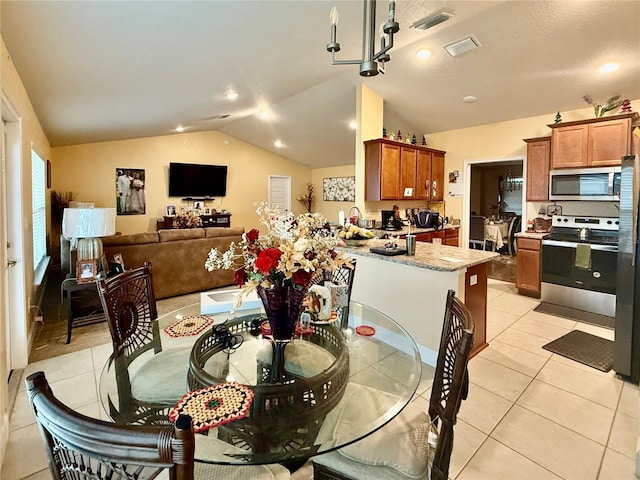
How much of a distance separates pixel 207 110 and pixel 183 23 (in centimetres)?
305

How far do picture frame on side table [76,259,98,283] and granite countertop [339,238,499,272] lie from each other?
2.54m

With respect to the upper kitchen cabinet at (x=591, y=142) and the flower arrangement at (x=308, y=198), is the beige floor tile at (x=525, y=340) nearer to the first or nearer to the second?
the upper kitchen cabinet at (x=591, y=142)

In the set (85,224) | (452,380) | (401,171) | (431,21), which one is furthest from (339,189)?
(452,380)

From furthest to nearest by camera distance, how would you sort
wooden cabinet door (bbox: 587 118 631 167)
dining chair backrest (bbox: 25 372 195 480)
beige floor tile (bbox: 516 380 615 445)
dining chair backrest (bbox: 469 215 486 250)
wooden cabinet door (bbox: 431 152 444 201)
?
1. dining chair backrest (bbox: 469 215 486 250)
2. wooden cabinet door (bbox: 431 152 444 201)
3. wooden cabinet door (bbox: 587 118 631 167)
4. beige floor tile (bbox: 516 380 615 445)
5. dining chair backrest (bbox: 25 372 195 480)

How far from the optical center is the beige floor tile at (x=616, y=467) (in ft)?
5.44

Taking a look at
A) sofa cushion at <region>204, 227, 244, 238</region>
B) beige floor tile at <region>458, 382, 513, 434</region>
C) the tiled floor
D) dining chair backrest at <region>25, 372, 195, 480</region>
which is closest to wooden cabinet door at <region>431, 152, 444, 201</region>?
the tiled floor

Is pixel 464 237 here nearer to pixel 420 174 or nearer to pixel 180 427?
pixel 420 174

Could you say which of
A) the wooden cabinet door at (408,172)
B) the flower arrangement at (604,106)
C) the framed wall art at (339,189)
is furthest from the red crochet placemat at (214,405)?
the framed wall art at (339,189)

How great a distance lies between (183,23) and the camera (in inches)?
91.3

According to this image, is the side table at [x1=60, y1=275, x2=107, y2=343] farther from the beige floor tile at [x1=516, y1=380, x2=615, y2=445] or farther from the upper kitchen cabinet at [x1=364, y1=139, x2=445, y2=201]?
the beige floor tile at [x1=516, y1=380, x2=615, y2=445]

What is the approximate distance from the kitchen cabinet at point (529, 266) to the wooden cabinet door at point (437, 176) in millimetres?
1748

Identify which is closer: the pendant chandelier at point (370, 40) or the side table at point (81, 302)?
the pendant chandelier at point (370, 40)

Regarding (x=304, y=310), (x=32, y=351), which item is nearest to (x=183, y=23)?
(x=304, y=310)

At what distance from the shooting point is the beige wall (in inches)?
256
